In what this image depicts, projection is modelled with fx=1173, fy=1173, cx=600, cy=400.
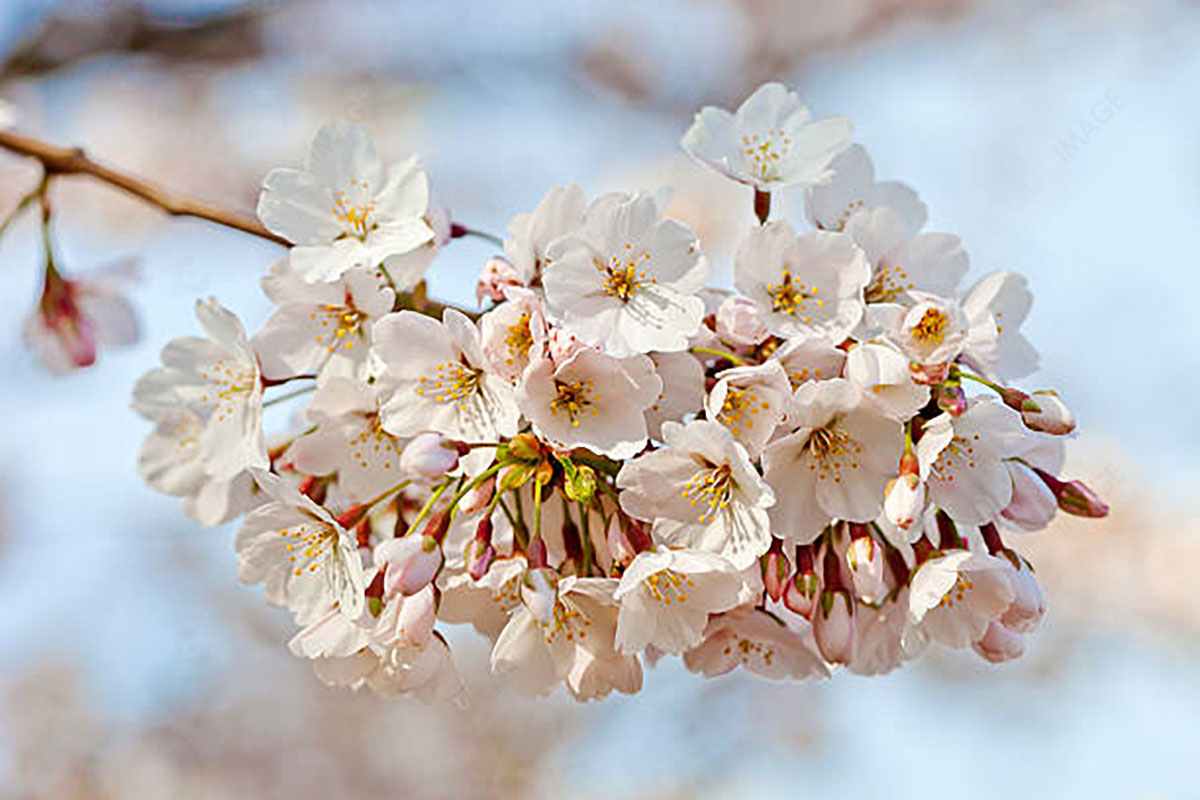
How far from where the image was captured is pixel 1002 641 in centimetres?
100

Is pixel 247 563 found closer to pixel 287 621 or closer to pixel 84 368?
pixel 84 368

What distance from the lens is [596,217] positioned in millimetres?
920

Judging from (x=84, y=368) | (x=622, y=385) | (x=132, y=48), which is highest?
(x=622, y=385)

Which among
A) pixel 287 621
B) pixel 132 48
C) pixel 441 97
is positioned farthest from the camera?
pixel 287 621

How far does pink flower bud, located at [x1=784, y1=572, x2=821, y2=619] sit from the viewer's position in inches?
36.8

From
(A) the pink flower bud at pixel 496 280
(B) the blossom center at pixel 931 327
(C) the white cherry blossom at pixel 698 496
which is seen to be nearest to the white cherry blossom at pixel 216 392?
(A) the pink flower bud at pixel 496 280

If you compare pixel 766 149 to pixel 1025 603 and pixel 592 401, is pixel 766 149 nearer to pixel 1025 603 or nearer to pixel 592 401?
pixel 592 401

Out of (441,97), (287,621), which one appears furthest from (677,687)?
(441,97)

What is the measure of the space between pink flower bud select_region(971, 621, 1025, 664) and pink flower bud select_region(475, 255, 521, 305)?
50 centimetres

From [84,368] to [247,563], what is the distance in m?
0.66

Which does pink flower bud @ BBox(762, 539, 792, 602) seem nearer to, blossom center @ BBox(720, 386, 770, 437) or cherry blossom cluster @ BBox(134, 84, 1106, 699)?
cherry blossom cluster @ BBox(134, 84, 1106, 699)

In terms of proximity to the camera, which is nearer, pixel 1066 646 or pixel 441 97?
pixel 441 97

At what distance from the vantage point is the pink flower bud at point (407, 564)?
2.99ft

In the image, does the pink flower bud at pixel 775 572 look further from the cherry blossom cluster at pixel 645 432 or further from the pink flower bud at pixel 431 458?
the pink flower bud at pixel 431 458
